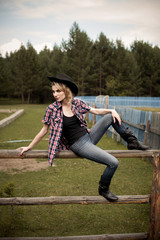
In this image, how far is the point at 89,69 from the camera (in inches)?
1857

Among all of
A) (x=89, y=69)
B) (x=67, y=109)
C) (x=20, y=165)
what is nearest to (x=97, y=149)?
(x=67, y=109)

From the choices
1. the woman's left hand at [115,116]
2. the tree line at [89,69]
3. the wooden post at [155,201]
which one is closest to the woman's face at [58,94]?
the woman's left hand at [115,116]

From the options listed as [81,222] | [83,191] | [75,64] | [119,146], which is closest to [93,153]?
[81,222]

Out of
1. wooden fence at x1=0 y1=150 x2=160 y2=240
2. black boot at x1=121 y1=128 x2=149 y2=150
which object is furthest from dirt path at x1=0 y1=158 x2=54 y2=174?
black boot at x1=121 y1=128 x2=149 y2=150

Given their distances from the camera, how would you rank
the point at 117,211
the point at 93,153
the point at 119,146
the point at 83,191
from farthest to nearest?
the point at 119,146
the point at 83,191
the point at 117,211
the point at 93,153

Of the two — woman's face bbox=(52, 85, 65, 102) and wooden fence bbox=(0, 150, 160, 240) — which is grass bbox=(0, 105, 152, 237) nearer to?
wooden fence bbox=(0, 150, 160, 240)

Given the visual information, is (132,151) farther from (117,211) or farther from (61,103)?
(117,211)

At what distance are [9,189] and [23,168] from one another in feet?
8.27

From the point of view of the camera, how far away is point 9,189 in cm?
396

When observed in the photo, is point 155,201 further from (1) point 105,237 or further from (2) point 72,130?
(2) point 72,130

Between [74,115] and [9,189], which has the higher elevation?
[74,115]

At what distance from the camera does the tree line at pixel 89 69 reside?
4775 cm

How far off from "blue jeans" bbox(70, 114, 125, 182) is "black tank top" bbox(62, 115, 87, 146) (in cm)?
6

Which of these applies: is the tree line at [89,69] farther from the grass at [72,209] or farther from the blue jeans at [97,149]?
the blue jeans at [97,149]
